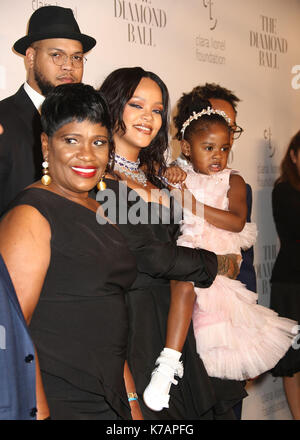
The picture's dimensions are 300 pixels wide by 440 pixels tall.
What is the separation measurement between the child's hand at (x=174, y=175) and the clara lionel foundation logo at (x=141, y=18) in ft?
3.44

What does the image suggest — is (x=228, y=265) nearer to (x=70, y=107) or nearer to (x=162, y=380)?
(x=162, y=380)

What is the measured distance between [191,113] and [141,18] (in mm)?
804

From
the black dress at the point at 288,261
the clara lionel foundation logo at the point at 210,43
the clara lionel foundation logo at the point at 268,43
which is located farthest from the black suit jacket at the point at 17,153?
the clara lionel foundation logo at the point at 268,43

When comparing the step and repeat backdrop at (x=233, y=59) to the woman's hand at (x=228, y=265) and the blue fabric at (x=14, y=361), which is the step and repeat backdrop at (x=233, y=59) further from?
the blue fabric at (x=14, y=361)

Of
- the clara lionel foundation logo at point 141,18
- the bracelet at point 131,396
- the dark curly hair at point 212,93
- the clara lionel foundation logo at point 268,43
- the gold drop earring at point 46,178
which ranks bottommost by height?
the bracelet at point 131,396

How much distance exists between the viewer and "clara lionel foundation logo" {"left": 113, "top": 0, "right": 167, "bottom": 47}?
9.68ft

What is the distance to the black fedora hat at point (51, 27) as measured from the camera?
84.5 inches

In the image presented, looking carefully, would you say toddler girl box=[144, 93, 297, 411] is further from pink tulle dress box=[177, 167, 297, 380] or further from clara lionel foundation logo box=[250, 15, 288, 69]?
clara lionel foundation logo box=[250, 15, 288, 69]

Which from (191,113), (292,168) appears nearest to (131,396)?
(191,113)

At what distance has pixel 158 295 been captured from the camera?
6.66 feet

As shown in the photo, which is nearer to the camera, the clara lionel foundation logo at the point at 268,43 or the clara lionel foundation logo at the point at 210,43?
the clara lionel foundation logo at the point at 210,43

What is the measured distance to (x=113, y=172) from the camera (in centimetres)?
201

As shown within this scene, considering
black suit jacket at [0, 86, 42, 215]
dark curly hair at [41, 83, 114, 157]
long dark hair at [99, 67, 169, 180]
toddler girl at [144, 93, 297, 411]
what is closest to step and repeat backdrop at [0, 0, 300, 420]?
black suit jacket at [0, 86, 42, 215]
